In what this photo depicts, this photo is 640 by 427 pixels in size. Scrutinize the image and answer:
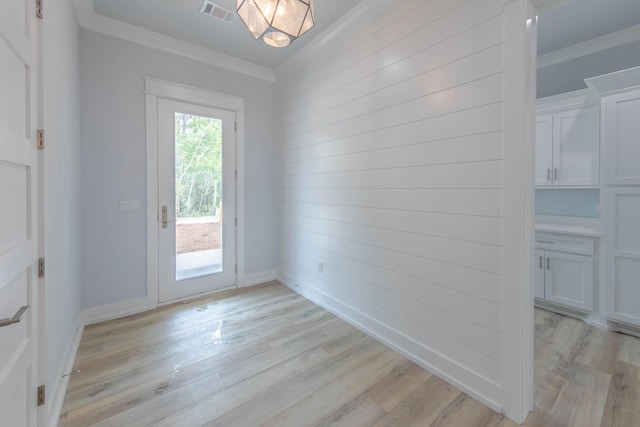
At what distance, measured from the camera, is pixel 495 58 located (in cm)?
163

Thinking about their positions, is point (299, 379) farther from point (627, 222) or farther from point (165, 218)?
point (627, 222)

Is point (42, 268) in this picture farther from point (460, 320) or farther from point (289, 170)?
point (289, 170)

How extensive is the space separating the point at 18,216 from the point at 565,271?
4.26 meters

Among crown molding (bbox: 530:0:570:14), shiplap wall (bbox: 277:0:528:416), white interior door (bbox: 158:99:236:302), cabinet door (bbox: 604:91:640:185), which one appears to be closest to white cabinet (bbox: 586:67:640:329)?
cabinet door (bbox: 604:91:640:185)

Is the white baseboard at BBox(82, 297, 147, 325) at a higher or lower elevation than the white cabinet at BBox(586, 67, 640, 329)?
lower

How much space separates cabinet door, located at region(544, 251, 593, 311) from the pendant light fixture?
3344 mm

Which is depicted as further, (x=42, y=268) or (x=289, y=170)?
(x=289, y=170)

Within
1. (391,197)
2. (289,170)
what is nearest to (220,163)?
(289,170)

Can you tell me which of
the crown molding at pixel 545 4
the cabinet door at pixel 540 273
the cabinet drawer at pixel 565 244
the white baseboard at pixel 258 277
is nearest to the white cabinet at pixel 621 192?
the cabinet drawer at pixel 565 244

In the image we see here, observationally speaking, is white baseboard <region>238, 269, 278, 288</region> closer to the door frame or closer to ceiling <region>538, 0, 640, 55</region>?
the door frame

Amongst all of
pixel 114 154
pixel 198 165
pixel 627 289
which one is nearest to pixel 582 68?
pixel 627 289

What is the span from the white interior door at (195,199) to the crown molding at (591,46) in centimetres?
401

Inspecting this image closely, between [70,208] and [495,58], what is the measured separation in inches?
127

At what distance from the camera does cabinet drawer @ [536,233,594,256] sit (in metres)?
2.72
